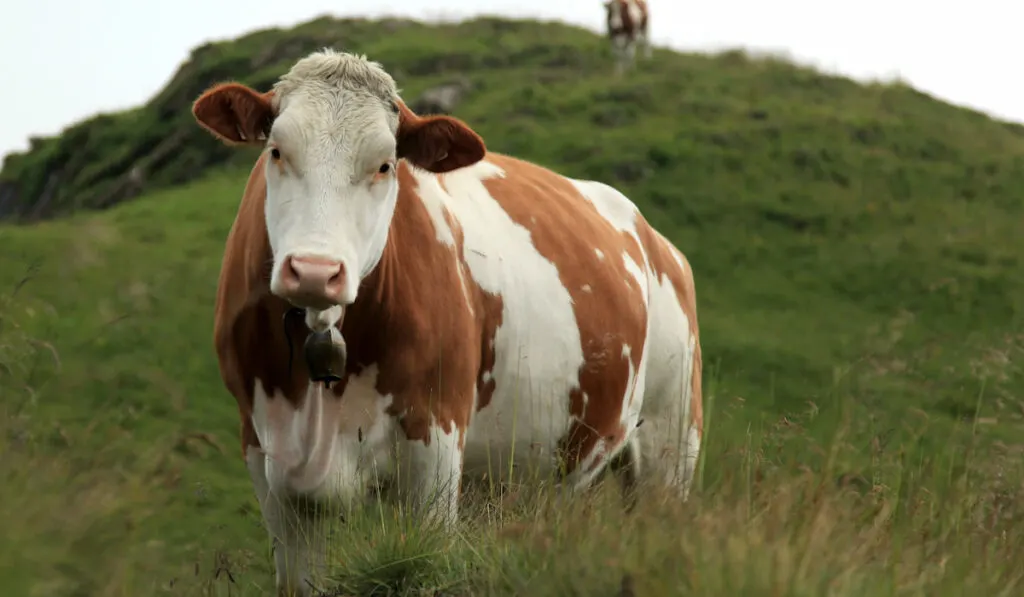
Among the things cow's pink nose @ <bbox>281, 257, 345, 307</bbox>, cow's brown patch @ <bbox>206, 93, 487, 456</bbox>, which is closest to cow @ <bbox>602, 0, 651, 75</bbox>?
cow's brown patch @ <bbox>206, 93, 487, 456</bbox>

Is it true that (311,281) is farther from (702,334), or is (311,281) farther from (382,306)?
(702,334)

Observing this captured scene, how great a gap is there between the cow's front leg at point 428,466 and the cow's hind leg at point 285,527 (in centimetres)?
45

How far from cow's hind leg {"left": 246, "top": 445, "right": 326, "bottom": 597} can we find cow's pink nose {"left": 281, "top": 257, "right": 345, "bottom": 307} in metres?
1.21

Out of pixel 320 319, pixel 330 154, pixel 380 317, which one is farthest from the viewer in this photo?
pixel 380 317

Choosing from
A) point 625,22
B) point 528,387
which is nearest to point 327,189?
point 528,387

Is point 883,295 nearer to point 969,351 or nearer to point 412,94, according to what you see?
point 969,351

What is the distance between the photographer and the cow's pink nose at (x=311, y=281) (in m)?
4.48

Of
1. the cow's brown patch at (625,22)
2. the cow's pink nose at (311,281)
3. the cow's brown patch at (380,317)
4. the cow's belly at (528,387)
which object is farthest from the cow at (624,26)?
the cow's pink nose at (311,281)

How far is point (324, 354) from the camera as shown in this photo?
5020mm

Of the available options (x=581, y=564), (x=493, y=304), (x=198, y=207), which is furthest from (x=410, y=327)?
(x=198, y=207)

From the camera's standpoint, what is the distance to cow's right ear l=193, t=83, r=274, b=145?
523cm

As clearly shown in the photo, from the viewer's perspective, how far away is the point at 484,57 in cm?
3794

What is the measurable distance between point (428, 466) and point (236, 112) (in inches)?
69.0

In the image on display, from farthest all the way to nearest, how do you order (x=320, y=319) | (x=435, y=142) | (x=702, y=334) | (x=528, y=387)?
(x=702, y=334) < (x=528, y=387) < (x=435, y=142) < (x=320, y=319)
